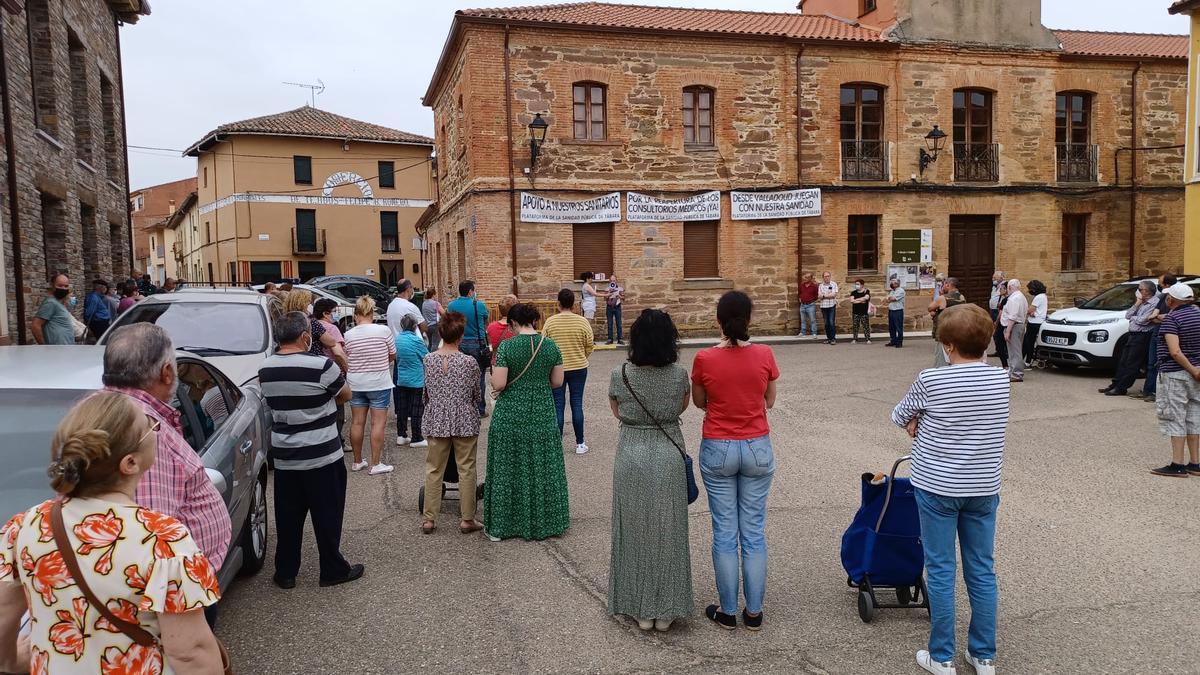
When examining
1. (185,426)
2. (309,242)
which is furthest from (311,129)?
(185,426)

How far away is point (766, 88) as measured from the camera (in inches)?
812

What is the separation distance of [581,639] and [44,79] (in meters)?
16.0

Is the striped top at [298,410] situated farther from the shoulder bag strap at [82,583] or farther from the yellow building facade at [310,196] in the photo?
the yellow building facade at [310,196]

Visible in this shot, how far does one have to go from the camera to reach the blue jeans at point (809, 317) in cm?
2027

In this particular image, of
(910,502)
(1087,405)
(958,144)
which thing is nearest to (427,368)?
(910,502)

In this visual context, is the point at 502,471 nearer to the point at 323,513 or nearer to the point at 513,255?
the point at 323,513

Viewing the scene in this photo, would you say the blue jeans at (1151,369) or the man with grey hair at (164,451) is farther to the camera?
the blue jeans at (1151,369)

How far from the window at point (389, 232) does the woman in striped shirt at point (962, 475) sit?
127ft

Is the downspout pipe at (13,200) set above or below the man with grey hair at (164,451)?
above

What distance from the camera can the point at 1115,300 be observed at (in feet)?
45.0

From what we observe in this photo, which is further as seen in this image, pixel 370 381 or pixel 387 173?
pixel 387 173

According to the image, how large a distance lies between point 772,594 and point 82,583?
11.8ft

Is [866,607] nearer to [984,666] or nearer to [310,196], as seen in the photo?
[984,666]

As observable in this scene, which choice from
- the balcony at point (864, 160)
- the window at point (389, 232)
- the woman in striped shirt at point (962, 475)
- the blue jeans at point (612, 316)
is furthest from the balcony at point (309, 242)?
the woman in striped shirt at point (962, 475)
